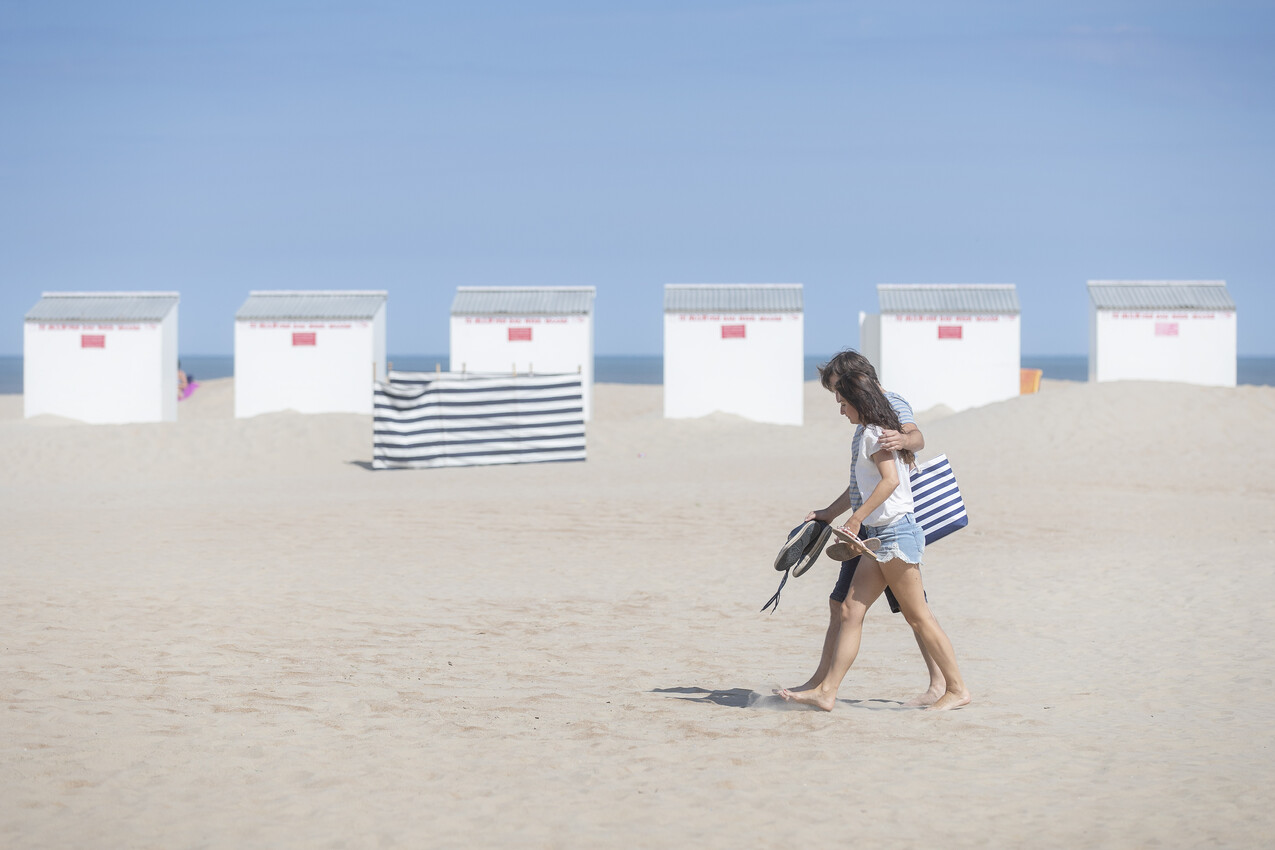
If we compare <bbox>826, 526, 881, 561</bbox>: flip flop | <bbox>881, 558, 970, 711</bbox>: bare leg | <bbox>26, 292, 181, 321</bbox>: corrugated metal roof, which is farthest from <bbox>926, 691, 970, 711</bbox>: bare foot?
<bbox>26, 292, 181, 321</bbox>: corrugated metal roof

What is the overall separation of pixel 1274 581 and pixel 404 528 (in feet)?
25.6

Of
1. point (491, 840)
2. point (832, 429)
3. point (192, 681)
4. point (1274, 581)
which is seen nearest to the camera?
point (491, 840)

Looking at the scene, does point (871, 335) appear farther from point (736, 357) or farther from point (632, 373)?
point (632, 373)

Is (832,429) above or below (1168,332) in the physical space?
below

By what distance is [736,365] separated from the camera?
25875mm

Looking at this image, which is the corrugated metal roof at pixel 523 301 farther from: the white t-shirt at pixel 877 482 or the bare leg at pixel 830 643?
the white t-shirt at pixel 877 482

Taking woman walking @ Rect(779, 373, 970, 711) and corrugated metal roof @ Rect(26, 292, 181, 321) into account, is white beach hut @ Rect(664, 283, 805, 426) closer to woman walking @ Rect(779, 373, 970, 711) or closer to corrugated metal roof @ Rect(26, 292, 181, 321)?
corrugated metal roof @ Rect(26, 292, 181, 321)

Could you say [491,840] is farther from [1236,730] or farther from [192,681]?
[1236,730]

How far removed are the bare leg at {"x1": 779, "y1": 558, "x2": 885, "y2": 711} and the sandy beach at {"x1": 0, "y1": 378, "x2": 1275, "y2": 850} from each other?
145 mm

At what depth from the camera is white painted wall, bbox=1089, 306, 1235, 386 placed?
26.2m

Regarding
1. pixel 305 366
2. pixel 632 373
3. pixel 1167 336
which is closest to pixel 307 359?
pixel 305 366

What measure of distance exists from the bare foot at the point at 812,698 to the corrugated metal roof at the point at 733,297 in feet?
67.1

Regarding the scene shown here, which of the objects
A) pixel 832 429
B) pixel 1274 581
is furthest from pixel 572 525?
pixel 832 429

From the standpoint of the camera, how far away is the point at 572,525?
12664 millimetres
